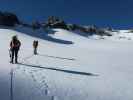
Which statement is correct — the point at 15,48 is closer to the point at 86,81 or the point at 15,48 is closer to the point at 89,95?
the point at 86,81

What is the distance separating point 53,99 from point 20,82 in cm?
221

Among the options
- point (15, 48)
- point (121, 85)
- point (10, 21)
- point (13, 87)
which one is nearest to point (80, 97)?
point (13, 87)

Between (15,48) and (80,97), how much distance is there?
8.11 m

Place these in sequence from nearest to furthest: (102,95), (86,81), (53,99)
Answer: (53,99)
(102,95)
(86,81)

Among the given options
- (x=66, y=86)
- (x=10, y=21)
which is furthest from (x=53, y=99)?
(x=10, y=21)

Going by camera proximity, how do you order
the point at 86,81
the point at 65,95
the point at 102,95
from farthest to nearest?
the point at 86,81 → the point at 102,95 → the point at 65,95

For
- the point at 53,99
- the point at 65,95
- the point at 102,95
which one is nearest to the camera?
the point at 53,99

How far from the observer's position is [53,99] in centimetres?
1050

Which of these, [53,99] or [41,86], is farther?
[41,86]

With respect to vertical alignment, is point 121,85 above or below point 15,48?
below

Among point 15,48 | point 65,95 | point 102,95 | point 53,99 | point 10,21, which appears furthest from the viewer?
point 10,21

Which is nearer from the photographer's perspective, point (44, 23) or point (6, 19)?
point (6, 19)

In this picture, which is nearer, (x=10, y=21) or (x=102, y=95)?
(x=102, y=95)

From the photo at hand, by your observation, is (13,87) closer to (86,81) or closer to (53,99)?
(53,99)
